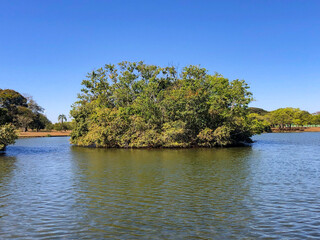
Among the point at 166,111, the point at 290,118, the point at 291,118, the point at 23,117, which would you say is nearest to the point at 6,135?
the point at 166,111

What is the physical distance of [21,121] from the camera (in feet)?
405

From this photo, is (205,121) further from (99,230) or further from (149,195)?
(99,230)

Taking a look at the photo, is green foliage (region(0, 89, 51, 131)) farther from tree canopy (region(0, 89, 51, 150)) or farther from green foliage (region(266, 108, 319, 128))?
green foliage (region(266, 108, 319, 128))

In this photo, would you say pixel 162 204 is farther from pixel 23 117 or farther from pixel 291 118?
pixel 291 118

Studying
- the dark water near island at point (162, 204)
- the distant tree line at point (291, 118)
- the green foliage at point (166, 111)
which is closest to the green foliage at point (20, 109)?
the green foliage at point (166, 111)

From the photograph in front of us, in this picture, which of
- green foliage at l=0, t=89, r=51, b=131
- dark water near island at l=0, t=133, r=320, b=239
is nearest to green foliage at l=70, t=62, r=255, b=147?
dark water near island at l=0, t=133, r=320, b=239

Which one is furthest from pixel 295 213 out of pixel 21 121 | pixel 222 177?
pixel 21 121

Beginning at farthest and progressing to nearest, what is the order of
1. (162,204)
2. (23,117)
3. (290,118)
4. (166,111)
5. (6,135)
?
(290,118) → (23,117) → (166,111) → (6,135) → (162,204)

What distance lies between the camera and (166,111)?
182ft

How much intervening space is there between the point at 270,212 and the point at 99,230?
26.1ft

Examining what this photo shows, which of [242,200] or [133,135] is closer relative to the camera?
[242,200]

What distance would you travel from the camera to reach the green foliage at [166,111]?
54531 millimetres

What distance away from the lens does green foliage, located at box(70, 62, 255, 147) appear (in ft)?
179

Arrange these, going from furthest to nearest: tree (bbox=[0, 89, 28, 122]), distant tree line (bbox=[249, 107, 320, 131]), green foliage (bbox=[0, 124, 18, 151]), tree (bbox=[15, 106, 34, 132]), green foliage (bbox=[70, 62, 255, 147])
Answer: distant tree line (bbox=[249, 107, 320, 131]) → tree (bbox=[15, 106, 34, 132]) → tree (bbox=[0, 89, 28, 122]) → green foliage (bbox=[70, 62, 255, 147]) → green foliage (bbox=[0, 124, 18, 151])
